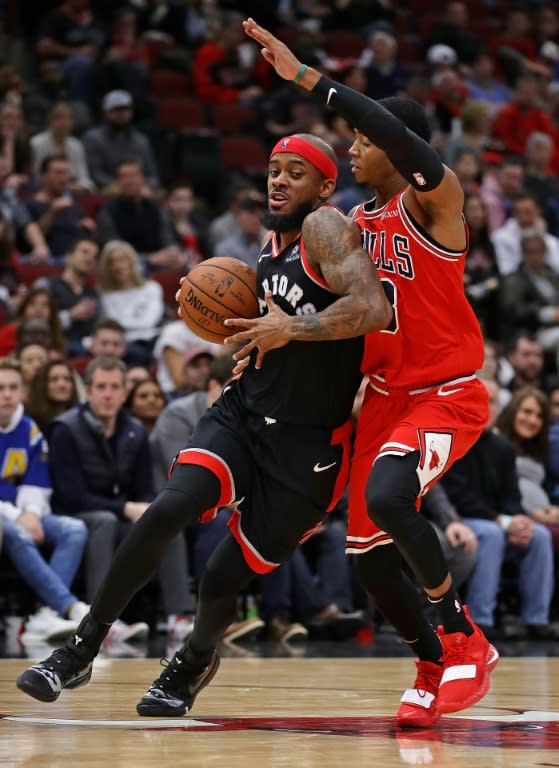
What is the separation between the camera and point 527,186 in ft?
48.8

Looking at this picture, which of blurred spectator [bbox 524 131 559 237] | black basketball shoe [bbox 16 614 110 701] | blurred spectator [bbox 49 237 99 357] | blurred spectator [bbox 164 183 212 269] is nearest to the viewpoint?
black basketball shoe [bbox 16 614 110 701]

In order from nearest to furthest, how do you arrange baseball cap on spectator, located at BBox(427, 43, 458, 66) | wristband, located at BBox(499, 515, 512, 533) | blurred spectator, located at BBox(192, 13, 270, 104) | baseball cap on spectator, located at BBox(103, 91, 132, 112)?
wristband, located at BBox(499, 515, 512, 533), baseball cap on spectator, located at BBox(103, 91, 132, 112), blurred spectator, located at BBox(192, 13, 270, 104), baseball cap on spectator, located at BBox(427, 43, 458, 66)

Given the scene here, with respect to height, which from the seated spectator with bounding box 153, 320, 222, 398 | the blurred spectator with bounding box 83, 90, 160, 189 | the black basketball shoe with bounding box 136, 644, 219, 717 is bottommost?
the seated spectator with bounding box 153, 320, 222, 398

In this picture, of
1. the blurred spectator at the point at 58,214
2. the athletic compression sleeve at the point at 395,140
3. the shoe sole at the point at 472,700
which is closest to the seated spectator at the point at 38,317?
the blurred spectator at the point at 58,214

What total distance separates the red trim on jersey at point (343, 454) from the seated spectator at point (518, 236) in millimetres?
8609

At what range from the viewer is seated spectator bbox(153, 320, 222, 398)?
10.4 meters

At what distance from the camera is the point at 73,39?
1469cm

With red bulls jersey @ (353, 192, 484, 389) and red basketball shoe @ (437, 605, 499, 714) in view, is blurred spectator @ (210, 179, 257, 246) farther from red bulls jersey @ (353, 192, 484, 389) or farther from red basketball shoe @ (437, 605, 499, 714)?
red basketball shoe @ (437, 605, 499, 714)

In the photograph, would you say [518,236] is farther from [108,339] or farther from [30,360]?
[30,360]

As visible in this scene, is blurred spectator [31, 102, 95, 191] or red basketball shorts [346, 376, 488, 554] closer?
red basketball shorts [346, 376, 488, 554]

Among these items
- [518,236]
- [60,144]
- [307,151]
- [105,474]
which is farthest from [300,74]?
[518,236]

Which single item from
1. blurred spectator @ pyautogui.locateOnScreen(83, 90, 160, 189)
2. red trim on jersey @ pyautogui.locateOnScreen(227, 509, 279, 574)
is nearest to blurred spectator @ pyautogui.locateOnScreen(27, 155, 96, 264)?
blurred spectator @ pyautogui.locateOnScreen(83, 90, 160, 189)

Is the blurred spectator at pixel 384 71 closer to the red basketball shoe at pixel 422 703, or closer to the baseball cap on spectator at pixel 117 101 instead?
the baseball cap on spectator at pixel 117 101

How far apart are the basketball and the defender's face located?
25 cm
